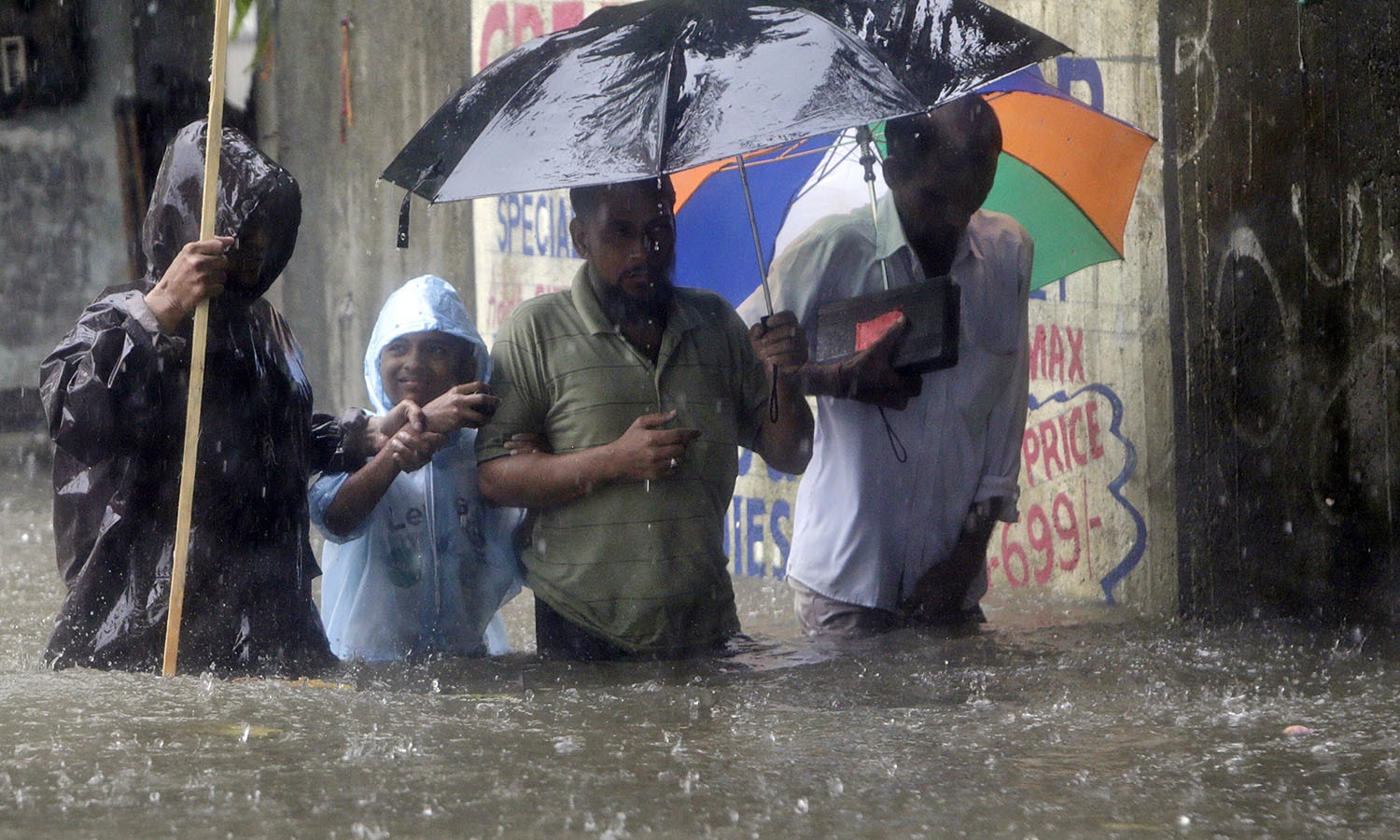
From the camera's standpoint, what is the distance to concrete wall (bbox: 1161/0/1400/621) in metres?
4.27

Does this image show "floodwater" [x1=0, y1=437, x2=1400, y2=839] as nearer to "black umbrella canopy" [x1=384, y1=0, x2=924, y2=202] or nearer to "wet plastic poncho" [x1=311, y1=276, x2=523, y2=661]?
"wet plastic poncho" [x1=311, y1=276, x2=523, y2=661]

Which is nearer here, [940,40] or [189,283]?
[189,283]

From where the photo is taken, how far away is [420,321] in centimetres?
416

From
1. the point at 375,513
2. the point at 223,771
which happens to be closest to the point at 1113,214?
the point at 375,513

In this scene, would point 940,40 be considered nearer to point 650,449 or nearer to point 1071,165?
point 1071,165

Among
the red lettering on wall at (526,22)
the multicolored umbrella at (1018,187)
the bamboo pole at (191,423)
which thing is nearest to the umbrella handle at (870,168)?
the multicolored umbrella at (1018,187)

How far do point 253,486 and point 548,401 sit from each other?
2.64 feet

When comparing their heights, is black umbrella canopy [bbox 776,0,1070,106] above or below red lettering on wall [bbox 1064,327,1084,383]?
above

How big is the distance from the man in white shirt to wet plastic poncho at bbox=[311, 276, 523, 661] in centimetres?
93

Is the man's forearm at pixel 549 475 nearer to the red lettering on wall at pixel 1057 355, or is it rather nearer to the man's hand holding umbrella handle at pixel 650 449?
the man's hand holding umbrella handle at pixel 650 449

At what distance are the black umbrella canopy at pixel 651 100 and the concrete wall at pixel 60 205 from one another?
790cm

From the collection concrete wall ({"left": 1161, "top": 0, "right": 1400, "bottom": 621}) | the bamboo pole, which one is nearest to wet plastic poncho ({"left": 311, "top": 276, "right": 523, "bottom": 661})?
the bamboo pole

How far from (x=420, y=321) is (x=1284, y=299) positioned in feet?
8.32

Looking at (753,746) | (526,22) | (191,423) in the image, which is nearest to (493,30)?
(526,22)
